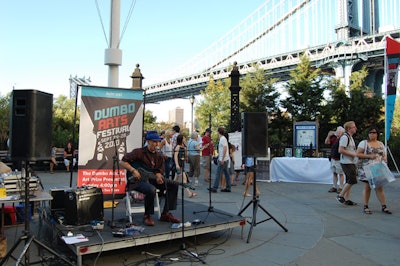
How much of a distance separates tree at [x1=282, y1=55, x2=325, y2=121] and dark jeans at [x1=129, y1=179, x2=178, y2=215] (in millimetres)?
18402

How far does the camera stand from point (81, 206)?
5094 mm

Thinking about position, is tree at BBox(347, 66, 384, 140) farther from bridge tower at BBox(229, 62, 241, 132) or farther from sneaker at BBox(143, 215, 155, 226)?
sneaker at BBox(143, 215, 155, 226)

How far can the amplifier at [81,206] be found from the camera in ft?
16.6

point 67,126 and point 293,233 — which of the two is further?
point 67,126

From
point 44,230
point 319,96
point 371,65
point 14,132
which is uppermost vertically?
point 371,65

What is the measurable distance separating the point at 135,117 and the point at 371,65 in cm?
4146

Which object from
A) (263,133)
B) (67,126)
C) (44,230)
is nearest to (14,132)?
(44,230)

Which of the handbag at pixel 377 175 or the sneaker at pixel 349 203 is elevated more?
the handbag at pixel 377 175

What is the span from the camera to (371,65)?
42062 mm

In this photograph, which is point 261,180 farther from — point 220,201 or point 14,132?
point 14,132

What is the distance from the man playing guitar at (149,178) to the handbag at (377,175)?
400cm

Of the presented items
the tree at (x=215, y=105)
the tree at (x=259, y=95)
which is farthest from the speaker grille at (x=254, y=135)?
the tree at (x=215, y=105)

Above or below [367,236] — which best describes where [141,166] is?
above

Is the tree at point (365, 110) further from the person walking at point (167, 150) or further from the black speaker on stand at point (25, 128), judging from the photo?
the black speaker on stand at point (25, 128)
